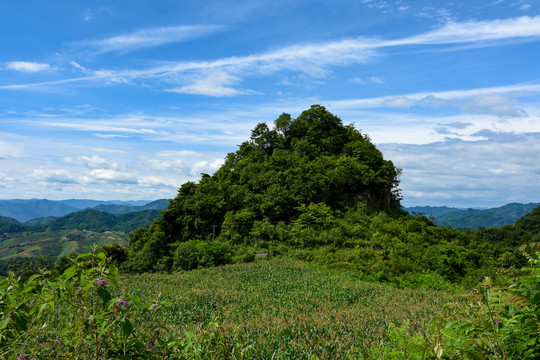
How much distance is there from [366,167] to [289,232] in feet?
33.2

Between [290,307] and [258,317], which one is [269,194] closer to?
[290,307]

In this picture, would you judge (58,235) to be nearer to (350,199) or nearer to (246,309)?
(350,199)

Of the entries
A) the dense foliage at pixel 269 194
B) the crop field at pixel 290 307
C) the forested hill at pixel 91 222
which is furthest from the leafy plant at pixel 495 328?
the forested hill at pixel 91 222

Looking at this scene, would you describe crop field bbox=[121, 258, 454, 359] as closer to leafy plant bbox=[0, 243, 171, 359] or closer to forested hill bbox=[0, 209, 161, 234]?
leafy plant bbox=[0, 243, 171, 359]

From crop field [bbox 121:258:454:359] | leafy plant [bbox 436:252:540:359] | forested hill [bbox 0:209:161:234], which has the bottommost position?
forested hill [bbox 0:209:161:234]

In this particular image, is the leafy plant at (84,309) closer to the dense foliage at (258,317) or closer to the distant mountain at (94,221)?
the dense foliage at (258,317)

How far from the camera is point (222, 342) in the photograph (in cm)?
292

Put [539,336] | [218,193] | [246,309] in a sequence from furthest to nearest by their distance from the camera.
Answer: [218,193] < [246,309] < [539,336]

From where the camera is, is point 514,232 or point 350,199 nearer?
point 350,199

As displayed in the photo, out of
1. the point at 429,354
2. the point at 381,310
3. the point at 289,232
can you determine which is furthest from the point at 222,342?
the point at 289,232

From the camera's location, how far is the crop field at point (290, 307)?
5254 mm

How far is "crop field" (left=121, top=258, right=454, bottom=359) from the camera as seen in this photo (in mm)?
5254

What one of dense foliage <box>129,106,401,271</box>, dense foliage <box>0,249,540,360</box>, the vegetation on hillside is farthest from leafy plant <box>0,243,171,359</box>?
dense foliage <box>129,106,401,271</box>

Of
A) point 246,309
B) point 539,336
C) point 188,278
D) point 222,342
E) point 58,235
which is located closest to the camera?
point 539,336
